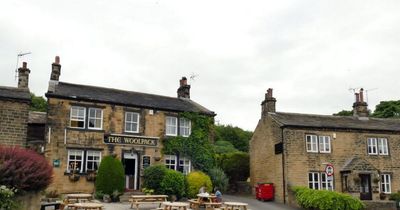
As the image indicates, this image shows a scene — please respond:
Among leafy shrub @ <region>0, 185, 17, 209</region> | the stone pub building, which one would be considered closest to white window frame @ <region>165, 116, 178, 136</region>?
the stone pub building

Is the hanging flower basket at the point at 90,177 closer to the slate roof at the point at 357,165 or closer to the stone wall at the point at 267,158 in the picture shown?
the stone wall at the point at 267,158

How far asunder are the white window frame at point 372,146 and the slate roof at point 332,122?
89 centimetres

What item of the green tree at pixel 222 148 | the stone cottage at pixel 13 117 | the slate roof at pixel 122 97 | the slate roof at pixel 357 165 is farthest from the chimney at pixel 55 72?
the green tree at pixel 222 148

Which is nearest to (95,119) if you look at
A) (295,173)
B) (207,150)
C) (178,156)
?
(178,156)

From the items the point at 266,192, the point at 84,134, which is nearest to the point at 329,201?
the point at 266,192

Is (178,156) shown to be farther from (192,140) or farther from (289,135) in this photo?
(289,135)

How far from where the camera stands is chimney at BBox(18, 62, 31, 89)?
77.3ft

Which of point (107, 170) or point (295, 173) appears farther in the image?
point (295, 173)

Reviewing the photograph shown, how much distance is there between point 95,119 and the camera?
23.5 meters

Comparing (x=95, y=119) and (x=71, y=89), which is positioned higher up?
(x=71, y=89)

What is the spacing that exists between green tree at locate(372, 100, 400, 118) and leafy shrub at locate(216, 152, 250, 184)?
2627 cm

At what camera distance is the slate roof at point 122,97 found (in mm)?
23156

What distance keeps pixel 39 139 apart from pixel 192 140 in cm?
977

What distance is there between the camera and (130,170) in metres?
24.1
